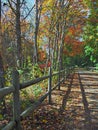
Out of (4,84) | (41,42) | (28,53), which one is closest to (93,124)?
(4,84)

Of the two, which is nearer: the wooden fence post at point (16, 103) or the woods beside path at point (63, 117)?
the wooden fence post at point (16, 103)

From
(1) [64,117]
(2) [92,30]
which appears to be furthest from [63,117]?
(2) [92,30]

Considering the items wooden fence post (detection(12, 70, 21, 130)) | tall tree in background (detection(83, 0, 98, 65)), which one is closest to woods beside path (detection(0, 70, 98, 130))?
wooden fence post (detection(12, 70, 21, 130))

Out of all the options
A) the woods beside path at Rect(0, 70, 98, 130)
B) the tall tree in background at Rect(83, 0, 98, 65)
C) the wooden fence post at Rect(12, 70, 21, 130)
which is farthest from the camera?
the tall tree in background at Rect(83, 0, 98, 65)

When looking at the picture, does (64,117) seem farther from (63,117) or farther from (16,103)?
(16,103)

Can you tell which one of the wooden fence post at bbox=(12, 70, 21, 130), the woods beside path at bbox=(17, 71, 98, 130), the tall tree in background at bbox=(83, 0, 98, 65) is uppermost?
the tall tree in background at bbox=(83, 0, 98, 65)

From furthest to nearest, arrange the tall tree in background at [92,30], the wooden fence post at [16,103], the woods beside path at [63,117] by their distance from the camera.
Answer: the tall tree in background at [92,30], the woods beside path at [63,117], the wooden fence post at [16,103]

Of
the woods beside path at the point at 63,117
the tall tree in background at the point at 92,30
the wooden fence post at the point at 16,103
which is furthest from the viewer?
the tall tree in background at the point at 92,30

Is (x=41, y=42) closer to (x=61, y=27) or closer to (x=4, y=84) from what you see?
(x=61, y=27)

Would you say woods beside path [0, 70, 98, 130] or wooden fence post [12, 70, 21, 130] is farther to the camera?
woods beside path [0, 70, 98, 130]

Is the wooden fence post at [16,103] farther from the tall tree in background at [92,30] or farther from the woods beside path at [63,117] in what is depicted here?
the tall tree in background at [92,30]

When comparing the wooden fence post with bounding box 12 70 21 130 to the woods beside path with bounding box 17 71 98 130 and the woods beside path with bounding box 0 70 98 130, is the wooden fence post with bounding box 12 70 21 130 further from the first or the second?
the woods beside path with bounding box 17 71 98 130

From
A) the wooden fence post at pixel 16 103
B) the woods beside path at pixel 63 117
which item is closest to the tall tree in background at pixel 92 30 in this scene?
the woods beside path at pixel 63 117

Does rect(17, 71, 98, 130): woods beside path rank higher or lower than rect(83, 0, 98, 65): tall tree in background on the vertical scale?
lower
